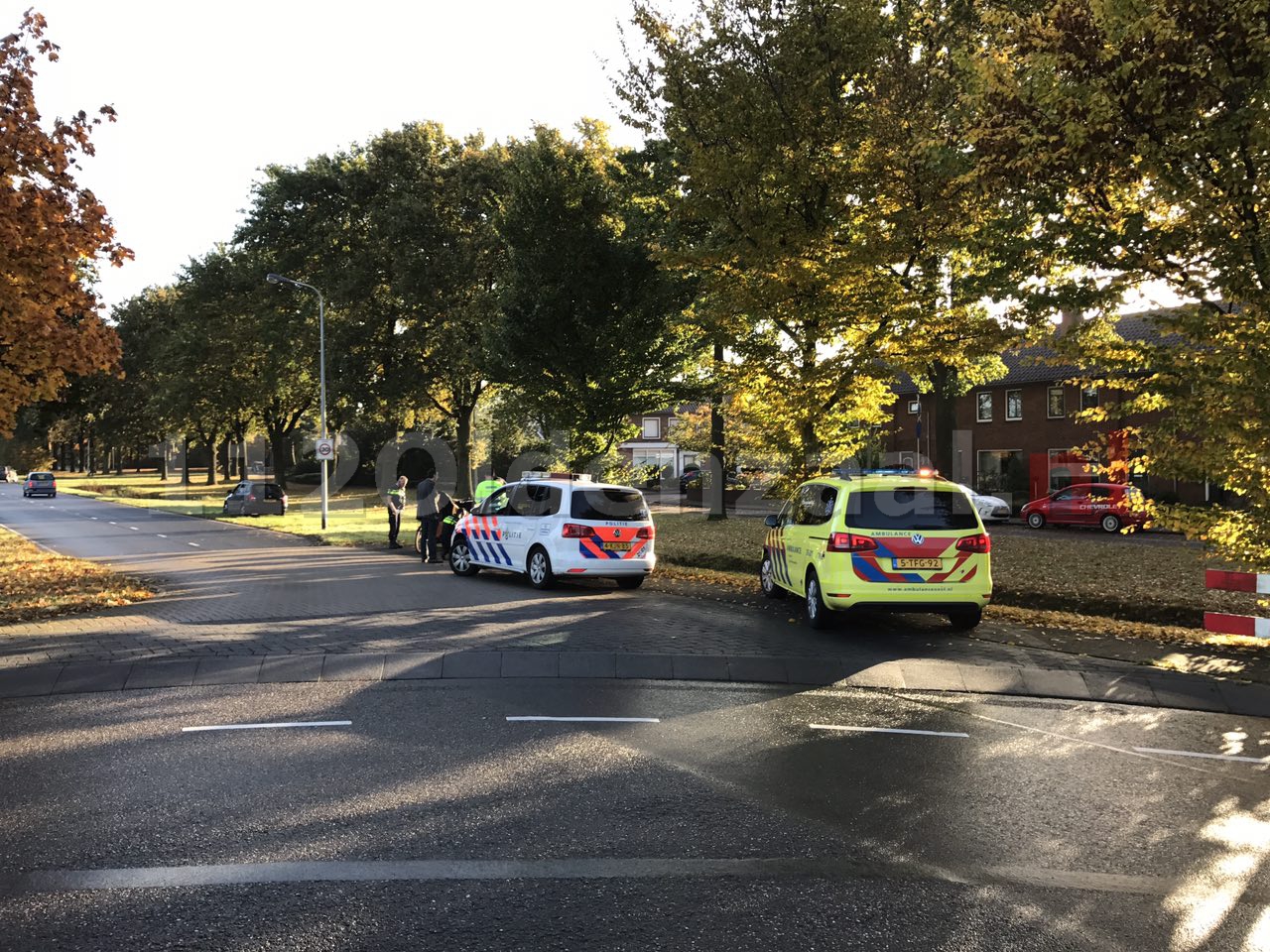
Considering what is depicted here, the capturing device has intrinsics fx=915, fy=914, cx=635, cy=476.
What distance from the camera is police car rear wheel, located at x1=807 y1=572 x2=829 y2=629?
10.4 m

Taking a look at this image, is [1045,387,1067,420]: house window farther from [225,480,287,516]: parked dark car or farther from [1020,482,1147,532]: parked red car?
[225,480,287,516]: parked dark car

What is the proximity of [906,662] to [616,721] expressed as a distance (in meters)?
3.31

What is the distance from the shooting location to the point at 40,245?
438 inches

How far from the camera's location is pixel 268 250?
3900 centimetres

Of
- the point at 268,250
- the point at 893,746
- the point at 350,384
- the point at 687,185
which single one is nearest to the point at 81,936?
the point at 893,746

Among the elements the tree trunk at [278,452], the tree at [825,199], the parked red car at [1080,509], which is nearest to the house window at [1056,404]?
the parked red car at [1080,509]

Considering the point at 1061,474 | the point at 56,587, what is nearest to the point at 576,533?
the point at 56,587

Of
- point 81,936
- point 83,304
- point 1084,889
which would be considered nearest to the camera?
point 81,936

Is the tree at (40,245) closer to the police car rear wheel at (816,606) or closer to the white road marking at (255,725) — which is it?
the white road marking at (255,725)

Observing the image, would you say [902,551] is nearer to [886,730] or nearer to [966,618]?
[966,618]

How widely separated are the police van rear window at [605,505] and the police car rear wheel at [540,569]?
847 mm

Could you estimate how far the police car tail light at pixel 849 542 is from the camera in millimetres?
9898

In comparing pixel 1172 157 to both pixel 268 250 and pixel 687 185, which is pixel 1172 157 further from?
pixel 268 250

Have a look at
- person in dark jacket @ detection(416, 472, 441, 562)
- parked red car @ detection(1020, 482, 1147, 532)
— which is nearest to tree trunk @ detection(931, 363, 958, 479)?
parked red car @ detection(1020, 482, 1147, 532)
